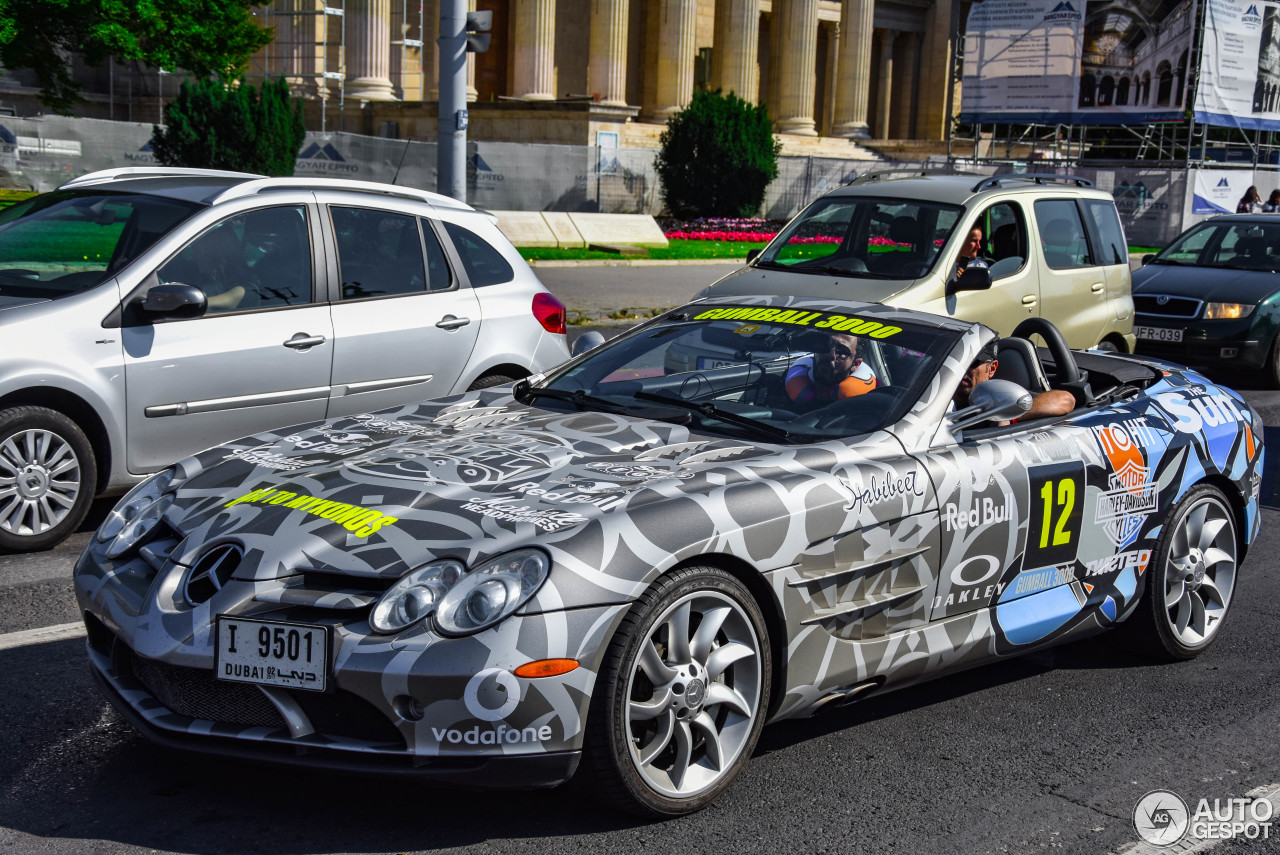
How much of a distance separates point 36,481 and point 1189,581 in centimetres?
498

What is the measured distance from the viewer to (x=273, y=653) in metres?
3.52

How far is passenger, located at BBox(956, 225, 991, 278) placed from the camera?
10.1 metres

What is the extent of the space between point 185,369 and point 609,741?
152 inches

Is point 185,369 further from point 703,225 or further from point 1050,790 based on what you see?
point 703,225

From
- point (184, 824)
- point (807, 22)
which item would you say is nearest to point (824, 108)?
point (807, 22)

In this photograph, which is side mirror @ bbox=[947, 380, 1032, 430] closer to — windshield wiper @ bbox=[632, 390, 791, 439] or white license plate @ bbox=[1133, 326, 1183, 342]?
windshield wiper @ bbox=[632, 390, 791, 439]

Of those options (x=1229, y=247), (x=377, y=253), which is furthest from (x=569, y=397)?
(x=1229, y=247)

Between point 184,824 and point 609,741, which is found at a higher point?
point 609,741

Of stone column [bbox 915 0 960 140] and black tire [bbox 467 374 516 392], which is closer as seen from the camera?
black tire [bbox 467 374 516 392]

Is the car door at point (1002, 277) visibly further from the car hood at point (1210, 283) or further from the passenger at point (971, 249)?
Answer: the car hood at point (1210, 283)

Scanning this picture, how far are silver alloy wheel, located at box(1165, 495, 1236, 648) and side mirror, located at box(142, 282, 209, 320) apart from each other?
172 inches

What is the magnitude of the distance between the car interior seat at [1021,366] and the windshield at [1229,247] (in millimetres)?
9747

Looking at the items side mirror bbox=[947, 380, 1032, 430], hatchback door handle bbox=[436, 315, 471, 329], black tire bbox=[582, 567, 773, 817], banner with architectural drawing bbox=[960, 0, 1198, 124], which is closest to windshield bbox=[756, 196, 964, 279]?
hatchback door handle bbox=[436, 315, 471, 329]

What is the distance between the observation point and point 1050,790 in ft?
13.8
